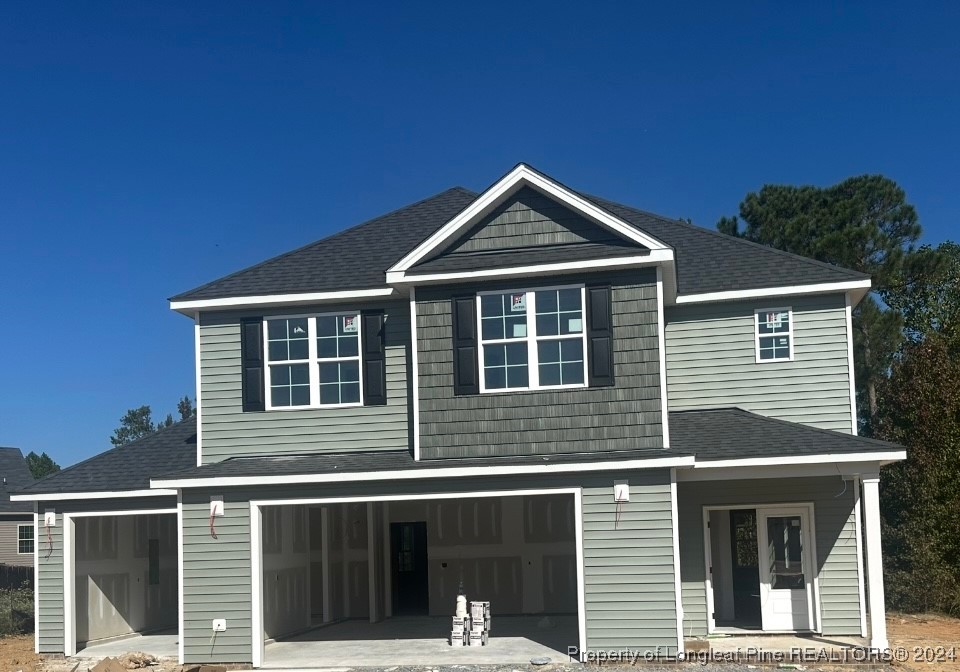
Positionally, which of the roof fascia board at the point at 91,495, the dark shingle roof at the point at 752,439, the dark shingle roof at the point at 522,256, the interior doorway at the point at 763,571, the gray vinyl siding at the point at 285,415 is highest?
the dark shingle roof at the point at 522,256

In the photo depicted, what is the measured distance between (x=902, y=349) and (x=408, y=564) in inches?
624

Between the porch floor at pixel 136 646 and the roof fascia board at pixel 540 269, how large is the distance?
23.3 ft

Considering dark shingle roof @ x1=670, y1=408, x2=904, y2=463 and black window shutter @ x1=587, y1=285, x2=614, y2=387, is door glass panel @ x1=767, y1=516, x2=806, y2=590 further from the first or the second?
black window shutter @ x1=587, y1=285, x2=614, y2=387

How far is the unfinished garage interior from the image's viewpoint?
18453 millimetres

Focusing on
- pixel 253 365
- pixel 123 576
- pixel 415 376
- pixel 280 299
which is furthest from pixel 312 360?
pixel 123 576

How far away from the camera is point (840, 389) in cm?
1745

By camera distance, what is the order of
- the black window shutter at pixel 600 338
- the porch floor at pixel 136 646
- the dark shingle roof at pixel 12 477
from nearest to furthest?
the black window shutter at pixel 600 338 < the porch floor at pixel 136 646 < the dark shingle roof at pixel 12 477

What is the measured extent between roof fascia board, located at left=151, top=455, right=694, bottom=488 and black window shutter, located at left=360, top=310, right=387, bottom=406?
6.44 feet

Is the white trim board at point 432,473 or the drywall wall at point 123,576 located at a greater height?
the white trim board at point 432,473

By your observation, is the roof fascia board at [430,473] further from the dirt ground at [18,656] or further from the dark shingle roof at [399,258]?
the dirt ground at [18,656]

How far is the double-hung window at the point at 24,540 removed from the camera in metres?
36.4

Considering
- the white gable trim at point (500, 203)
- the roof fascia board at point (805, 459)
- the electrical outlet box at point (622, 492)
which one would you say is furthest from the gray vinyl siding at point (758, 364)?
the electrical outlet box at point (622, 492)

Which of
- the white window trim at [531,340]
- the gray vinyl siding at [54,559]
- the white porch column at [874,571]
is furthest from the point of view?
the gray vinyl siding at [54,559]

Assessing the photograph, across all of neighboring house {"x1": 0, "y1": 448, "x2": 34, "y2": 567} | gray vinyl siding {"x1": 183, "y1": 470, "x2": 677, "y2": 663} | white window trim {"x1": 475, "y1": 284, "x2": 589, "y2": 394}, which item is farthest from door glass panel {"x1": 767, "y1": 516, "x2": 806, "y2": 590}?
neighboring house {"x1": 0, "y1": 448, "x2": 34, "y2": 567}
